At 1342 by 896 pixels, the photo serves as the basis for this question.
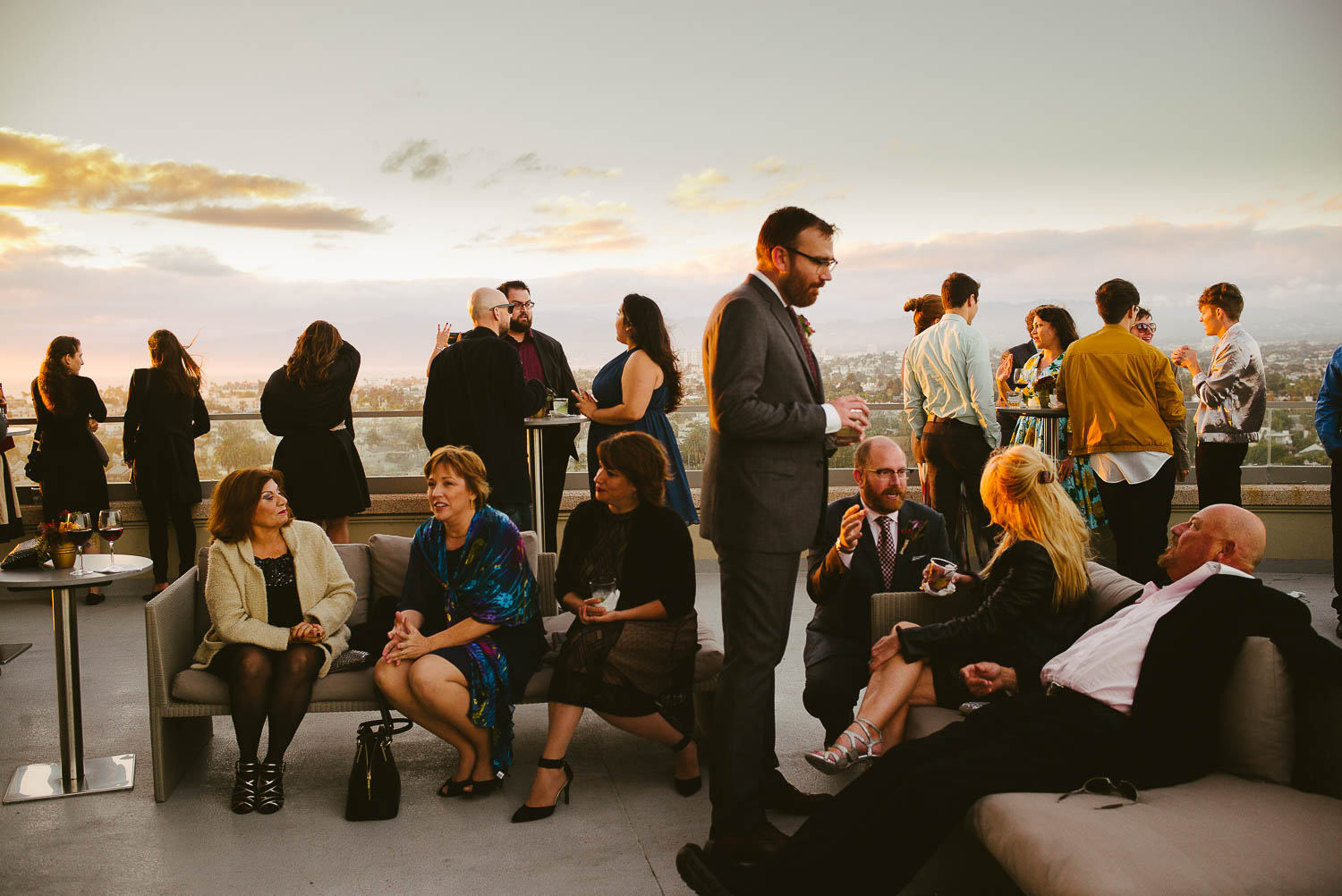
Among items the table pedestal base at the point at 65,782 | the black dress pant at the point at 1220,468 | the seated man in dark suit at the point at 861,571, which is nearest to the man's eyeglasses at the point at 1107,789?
the seated man in dark suit at the point at 861,571

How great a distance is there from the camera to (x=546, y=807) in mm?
2973

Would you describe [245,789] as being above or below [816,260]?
below

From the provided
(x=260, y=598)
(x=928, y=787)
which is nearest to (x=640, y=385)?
(x=260, y=598)

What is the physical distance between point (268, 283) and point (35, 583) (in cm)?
490

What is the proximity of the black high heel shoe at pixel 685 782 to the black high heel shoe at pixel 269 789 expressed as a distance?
1.23 metres

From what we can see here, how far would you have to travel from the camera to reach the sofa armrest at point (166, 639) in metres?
3.03

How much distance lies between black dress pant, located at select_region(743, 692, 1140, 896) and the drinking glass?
120 cm

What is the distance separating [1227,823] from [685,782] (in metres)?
1.65

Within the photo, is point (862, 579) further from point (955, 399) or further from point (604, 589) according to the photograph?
point (955, 399)

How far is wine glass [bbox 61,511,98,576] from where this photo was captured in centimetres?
326

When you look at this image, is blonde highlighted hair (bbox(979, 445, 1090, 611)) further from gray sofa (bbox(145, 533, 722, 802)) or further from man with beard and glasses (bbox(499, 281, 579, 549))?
man with beard and glasses (bbox(499, 281, 579, 549))

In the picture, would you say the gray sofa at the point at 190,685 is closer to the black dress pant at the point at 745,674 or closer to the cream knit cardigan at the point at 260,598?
the cream knit cardigan at the point at 260,598

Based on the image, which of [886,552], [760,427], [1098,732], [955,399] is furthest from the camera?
[955,399]

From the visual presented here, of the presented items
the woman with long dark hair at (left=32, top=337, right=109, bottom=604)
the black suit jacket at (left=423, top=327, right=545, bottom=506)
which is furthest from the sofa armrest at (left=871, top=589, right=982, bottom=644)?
the woman with long dark hair at (left=32, top=337, right=109, bottom=604)
